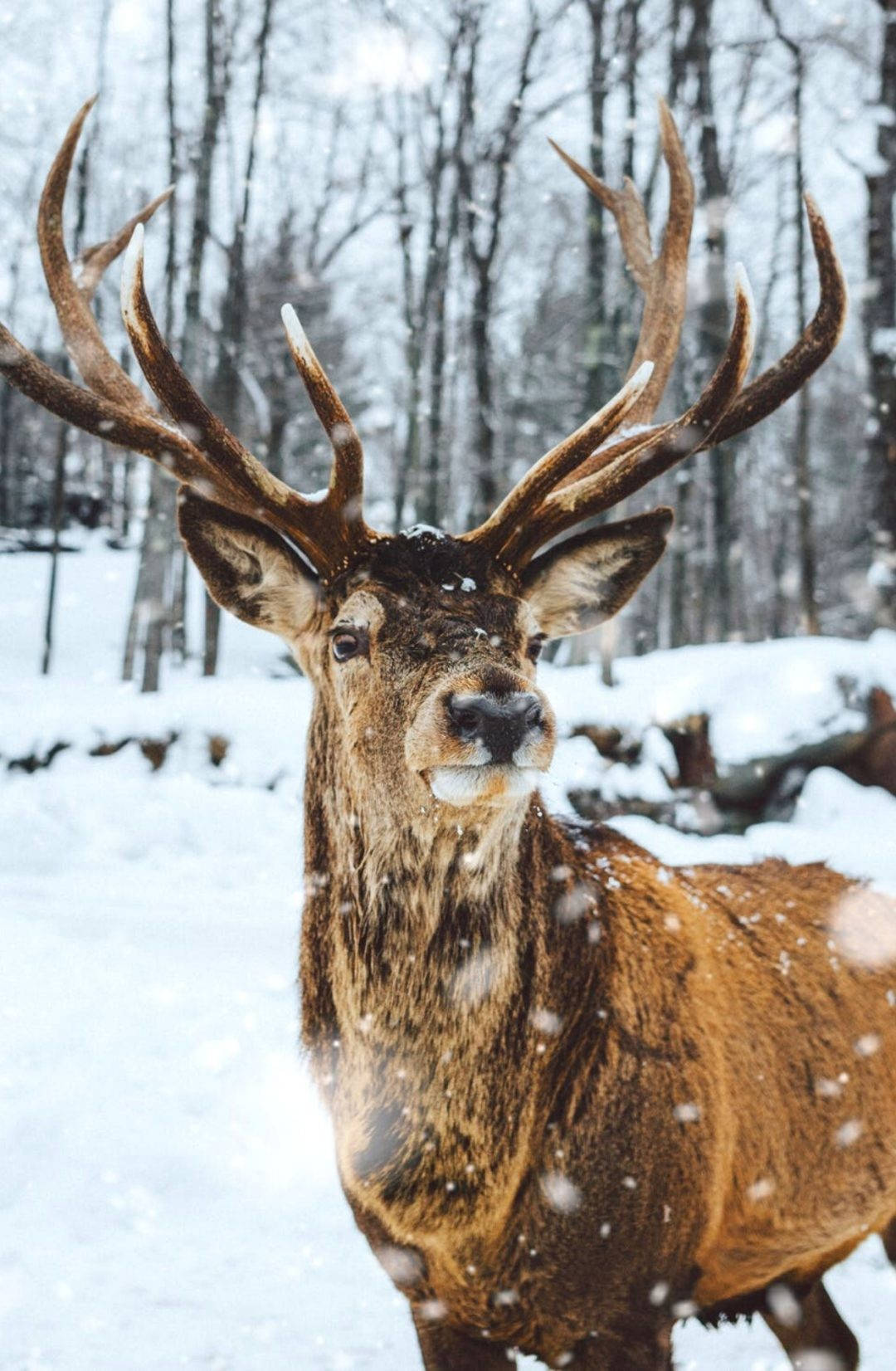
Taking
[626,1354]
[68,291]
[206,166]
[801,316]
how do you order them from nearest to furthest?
[626,1354], [68,291], [206,166], [801,316]

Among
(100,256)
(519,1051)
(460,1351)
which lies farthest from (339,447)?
(460,1351)

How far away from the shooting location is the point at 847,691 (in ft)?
30.2

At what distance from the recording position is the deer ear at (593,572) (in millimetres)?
2826

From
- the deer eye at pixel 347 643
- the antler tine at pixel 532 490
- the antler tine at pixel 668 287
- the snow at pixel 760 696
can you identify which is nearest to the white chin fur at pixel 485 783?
the deer eye at pixel 347 643

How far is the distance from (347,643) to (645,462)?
0.89 metres

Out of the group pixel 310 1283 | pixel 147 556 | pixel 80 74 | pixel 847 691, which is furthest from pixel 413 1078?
pixel 80 74

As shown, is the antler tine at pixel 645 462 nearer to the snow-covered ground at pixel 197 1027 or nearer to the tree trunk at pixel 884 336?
the snow-covered ground at pixel 197 1027

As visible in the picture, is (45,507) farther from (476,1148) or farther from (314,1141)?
(476,1148)

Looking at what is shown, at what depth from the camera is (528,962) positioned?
94.3 inches

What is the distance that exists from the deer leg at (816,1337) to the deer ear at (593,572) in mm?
2016

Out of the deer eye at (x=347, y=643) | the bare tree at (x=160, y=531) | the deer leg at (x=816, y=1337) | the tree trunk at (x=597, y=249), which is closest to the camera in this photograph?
the deer eye at (x=347, y=643)

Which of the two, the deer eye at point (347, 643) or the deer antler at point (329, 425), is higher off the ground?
the deer antler at point (329, 425)

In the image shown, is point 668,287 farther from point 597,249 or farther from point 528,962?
point 597,249

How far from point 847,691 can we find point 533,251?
17.7 meters
